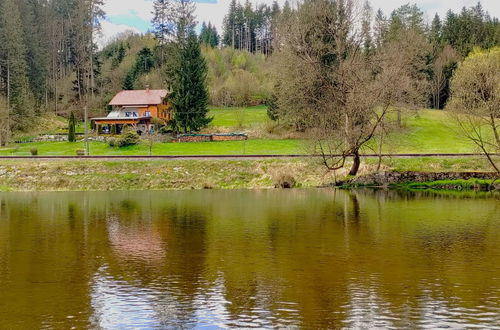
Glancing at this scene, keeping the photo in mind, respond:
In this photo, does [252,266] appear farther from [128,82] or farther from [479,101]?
[128,82]

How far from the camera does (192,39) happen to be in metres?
75.2

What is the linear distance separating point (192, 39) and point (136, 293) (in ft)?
209

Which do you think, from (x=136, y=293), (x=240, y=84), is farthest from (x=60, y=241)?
(x=240, y=84)

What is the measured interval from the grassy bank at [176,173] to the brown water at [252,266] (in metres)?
13.1

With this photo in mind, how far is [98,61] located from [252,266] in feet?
289

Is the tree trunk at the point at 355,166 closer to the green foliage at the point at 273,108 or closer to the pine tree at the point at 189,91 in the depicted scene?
the green foliage at the point at 273,108

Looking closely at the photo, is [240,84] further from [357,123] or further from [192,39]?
[357,123]

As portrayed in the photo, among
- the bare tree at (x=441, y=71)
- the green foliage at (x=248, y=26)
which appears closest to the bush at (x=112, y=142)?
the bare tree at (x=441, y=71)

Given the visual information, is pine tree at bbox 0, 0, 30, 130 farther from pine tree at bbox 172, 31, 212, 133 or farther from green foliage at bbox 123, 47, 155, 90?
pine tree at bbox 172, 31, 212, 133

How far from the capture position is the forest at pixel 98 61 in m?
84.7

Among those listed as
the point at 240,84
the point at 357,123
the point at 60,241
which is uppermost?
the point at 240,84

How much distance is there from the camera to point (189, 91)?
73062 millimetres

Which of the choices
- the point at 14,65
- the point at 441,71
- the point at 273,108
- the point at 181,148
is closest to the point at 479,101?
the point at 273,108

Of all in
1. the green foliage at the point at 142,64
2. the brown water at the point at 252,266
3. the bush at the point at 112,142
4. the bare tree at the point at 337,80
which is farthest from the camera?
the green foliage at the point at 142,64
